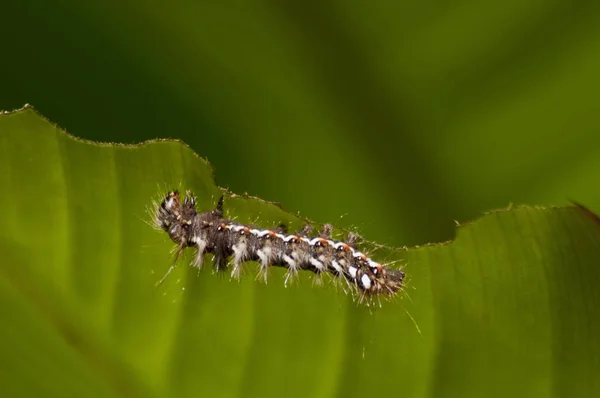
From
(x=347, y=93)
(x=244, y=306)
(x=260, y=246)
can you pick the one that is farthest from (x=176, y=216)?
(x=347, y=93)

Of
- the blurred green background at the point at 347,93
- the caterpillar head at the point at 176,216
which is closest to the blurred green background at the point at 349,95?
the blurred green background at the point at 347,93

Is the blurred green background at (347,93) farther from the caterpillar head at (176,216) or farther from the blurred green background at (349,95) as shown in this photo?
the caterpillar head at (176,216)

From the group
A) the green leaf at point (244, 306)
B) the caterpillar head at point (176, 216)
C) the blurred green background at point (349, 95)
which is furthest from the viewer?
the caterpillar head at point (176, 216)

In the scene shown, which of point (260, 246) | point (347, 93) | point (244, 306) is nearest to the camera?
point (244, 306)

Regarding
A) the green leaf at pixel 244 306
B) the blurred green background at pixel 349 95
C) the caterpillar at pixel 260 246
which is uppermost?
the blurred green background at pixel 349 95

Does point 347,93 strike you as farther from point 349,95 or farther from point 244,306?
point 244,306

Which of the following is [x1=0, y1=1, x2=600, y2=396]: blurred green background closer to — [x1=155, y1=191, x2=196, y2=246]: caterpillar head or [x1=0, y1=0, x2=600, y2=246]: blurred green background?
[x1=0, y1=0, x2=600, y2=246]: blurred green background
